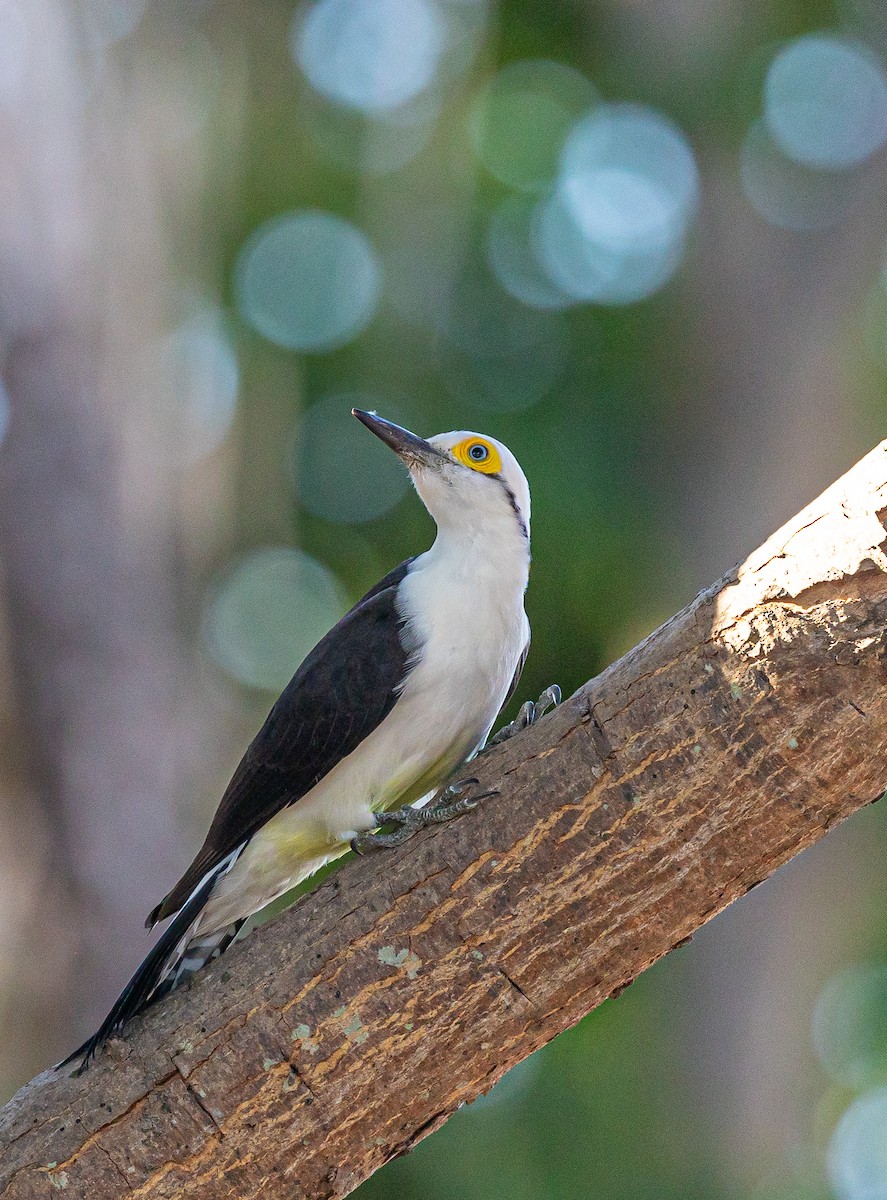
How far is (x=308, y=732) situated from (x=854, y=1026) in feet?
32.2

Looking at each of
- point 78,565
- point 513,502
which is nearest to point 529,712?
point 513,502

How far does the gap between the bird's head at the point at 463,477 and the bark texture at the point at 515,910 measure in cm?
166

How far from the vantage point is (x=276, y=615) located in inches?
455

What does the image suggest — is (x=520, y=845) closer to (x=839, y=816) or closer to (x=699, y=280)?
(x=839, y=816)

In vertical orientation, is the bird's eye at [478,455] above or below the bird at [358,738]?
above

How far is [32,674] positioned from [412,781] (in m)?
4.12

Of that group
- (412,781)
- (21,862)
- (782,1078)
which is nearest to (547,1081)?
(782,1078)

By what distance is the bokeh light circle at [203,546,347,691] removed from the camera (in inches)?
436

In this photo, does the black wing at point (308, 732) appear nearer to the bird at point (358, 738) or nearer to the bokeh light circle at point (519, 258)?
the bird at point (358, 738)

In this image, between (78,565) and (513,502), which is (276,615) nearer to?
(78,565)

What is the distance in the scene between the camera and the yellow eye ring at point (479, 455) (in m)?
4.95

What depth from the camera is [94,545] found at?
26.0ft

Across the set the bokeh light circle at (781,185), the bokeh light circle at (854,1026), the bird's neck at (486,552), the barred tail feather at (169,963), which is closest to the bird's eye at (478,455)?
the bird's neck at (486,552)

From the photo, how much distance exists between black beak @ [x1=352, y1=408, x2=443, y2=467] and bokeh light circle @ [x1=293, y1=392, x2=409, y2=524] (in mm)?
5938
